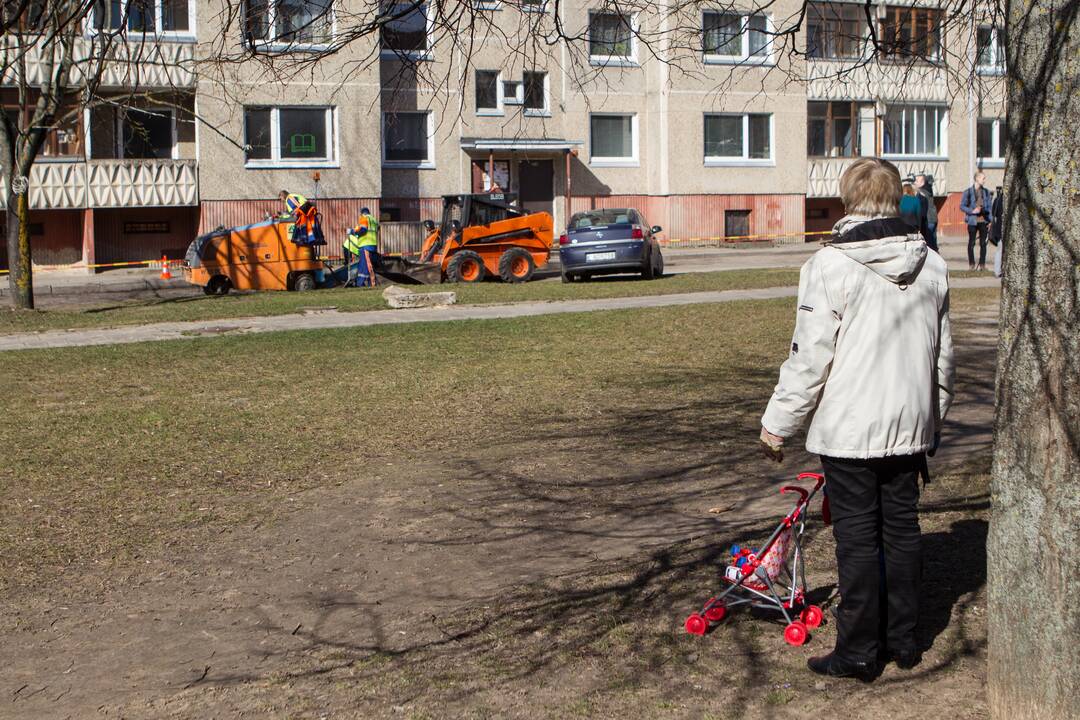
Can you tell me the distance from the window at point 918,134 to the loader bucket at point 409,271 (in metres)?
24.0

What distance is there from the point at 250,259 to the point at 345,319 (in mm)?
6414

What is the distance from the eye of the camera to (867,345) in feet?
14.7

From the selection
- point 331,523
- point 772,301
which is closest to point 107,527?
point 331,523

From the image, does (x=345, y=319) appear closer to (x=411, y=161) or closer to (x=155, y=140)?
(x=155, y=140)

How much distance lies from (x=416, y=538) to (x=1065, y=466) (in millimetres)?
3685

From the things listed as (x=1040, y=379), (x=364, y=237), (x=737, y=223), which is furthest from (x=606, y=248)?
(x=1040, y=379)

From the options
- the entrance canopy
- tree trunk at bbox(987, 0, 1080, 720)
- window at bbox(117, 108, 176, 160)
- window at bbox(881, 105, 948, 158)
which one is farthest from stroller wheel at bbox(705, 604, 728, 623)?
window at bbox(881, 105, 948, 158)

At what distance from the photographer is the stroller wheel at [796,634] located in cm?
495

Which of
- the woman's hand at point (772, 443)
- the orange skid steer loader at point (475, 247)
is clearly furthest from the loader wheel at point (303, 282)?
the woman's hand at point (772, 443)

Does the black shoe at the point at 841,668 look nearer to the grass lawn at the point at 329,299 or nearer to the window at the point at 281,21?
the window at the point at 281,21

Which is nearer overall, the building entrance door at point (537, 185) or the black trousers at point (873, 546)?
the black trousers at point (873, 546)

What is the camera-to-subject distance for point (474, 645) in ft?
16.9

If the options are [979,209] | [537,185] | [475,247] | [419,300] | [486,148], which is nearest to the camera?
[419,300]

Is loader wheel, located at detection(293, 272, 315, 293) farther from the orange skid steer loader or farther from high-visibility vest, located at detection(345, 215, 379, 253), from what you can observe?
the orange skid steer loader
